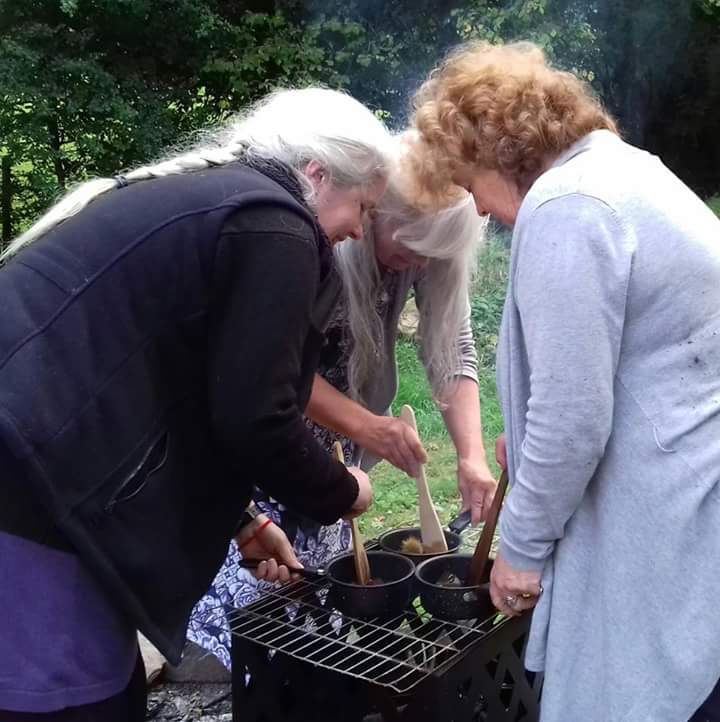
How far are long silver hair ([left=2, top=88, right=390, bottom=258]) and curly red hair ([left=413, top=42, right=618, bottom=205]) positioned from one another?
149mm

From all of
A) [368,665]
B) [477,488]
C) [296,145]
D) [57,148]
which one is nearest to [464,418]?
[477,488]

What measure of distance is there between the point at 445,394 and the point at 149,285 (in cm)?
133

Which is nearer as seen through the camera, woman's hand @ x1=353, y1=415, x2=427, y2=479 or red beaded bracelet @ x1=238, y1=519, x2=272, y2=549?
red beaded bracelet @ x1=238, y1=519, x2=272, y2=549

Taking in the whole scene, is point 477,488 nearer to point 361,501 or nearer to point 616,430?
point 361,501

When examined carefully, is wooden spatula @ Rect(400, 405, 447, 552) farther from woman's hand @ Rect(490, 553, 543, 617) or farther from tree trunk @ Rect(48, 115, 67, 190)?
tree trunk @ Rect(48, 115, 67, 190)

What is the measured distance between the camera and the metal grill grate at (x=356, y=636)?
1.63 meters

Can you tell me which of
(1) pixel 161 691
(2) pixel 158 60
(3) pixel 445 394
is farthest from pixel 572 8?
(1) pixel 161 691

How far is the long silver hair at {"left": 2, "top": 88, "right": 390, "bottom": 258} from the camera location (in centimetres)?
157

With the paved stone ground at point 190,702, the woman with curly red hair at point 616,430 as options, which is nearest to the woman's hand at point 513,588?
the woman with curly red hair at point 616,430

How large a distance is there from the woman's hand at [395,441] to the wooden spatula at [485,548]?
1.11 feet

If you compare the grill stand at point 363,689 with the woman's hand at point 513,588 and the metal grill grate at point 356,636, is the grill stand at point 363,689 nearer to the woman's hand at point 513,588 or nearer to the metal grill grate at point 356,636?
the metal grill grate at point 356,636

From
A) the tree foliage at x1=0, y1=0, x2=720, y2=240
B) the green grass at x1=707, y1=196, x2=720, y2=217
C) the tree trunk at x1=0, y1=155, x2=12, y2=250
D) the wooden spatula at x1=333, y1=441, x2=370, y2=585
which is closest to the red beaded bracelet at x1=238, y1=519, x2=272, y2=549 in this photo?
the wooden spatula at x1=333, y1=441, x2=370, y2=585

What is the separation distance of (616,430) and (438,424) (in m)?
3.95

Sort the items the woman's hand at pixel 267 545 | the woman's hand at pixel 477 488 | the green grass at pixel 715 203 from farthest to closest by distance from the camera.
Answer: the green grass at pixel 715 203, the woman's hand at pixel 477 488, the woman's hand at pixel 267 545
